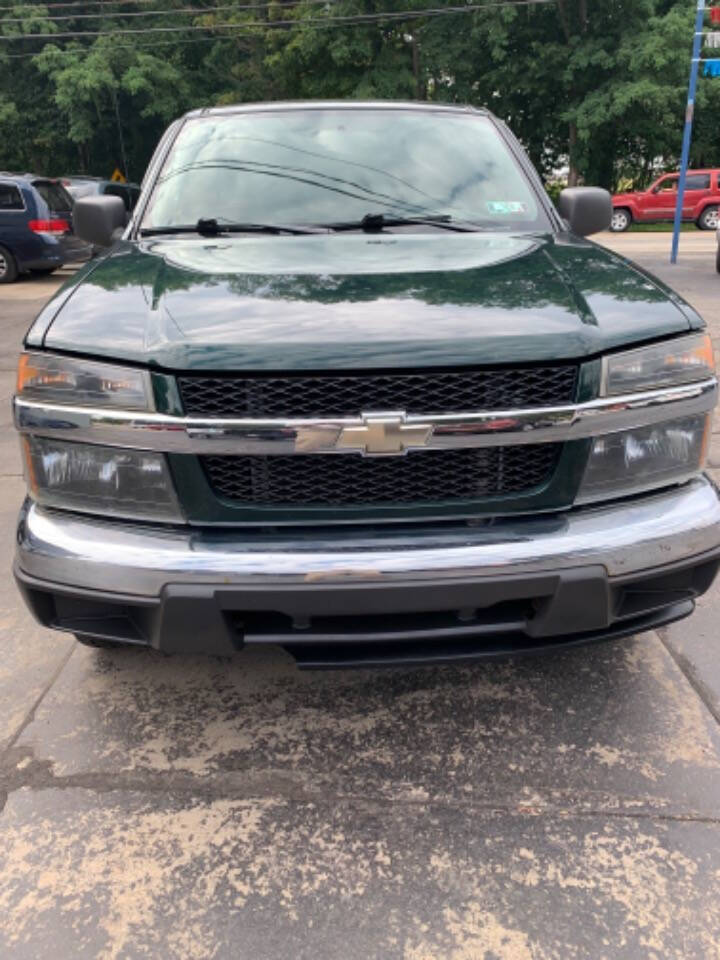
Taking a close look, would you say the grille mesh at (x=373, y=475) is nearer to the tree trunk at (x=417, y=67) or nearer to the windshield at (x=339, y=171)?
the windshield at (x=339, y=171)

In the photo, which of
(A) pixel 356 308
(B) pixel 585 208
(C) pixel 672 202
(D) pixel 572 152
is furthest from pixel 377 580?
(D) pixel 572 152

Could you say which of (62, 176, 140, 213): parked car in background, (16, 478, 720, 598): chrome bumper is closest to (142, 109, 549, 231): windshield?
(16, 478, 720, 598): chrome bumper

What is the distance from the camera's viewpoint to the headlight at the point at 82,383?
1.93 meters

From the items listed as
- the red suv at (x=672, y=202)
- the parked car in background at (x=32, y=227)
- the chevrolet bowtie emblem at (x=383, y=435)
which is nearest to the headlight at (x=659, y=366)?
the chevrolet bowtie emblem at (x=383, y=435)

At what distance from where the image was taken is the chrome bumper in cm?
188

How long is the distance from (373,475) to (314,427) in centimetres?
21

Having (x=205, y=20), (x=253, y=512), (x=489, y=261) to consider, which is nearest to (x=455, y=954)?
(x=253, y=512)

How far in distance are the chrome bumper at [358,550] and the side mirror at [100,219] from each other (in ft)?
5.65

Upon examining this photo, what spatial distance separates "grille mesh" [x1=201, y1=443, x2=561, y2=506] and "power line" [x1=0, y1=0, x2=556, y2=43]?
29.2m

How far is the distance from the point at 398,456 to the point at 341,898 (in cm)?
105

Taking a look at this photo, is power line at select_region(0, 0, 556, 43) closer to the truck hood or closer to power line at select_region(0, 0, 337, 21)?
power line at select_region(0, 0, 337, 21)

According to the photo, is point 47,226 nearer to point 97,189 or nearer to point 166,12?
point 97,189

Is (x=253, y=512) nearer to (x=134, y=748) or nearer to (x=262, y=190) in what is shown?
(x=134, y=748)

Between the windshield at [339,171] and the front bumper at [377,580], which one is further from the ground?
the windshield at [339,171]
